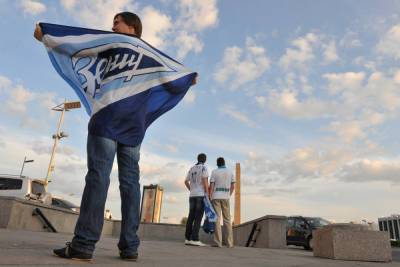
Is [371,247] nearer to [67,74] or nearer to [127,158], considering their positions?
[127,158]

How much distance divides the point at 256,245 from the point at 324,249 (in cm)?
673

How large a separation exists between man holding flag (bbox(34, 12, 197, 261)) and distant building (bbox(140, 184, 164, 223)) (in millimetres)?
23485

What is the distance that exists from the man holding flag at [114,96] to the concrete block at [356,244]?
382cm

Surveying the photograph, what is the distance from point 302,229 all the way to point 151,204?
12477 mm

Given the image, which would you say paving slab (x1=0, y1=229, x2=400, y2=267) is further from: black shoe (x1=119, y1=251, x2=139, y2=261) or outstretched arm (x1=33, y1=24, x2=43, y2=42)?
outstretched arm (x1=33, y1=24, x2=43, y2=42)

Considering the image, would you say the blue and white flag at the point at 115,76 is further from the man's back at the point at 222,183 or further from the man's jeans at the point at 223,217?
the man's jeans at the point at 223,217

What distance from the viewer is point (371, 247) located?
6188mm

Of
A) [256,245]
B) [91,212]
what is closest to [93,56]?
[91,212]

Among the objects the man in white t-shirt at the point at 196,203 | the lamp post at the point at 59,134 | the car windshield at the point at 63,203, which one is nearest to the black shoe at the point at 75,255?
the man in white t-shirt at the point at 196,203

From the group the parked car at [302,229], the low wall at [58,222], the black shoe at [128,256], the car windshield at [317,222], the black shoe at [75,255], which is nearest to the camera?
the black shoe at [75,255]

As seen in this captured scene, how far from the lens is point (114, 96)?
3.29 metres

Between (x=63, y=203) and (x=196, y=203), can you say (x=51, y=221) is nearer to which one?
(x=63, y=203)

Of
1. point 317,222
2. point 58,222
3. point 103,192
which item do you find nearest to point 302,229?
point 317,222

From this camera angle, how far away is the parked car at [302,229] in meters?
16.9
